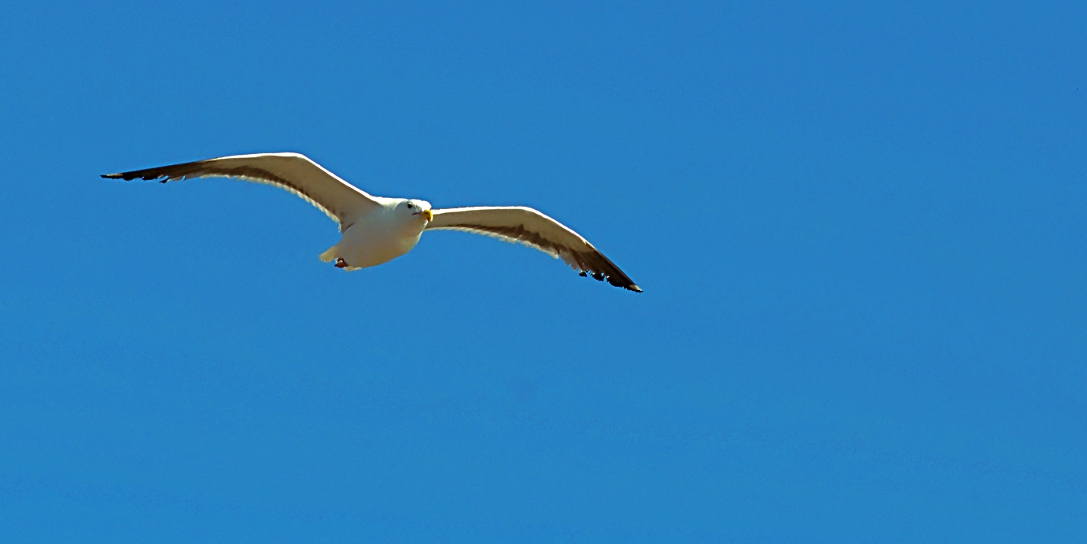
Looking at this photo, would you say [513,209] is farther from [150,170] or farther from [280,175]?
[150,170]

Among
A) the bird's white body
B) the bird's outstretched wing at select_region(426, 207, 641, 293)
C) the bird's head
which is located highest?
the bird's outstretched wing at select_region(426, 207, 641, 293)

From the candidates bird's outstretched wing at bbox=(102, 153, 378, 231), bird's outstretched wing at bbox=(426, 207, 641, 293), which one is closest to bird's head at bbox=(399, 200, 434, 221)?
bird's outstretched wing at bbox=(102, 153, 378, 231)

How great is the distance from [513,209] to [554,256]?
139 cm

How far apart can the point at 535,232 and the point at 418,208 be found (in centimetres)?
292

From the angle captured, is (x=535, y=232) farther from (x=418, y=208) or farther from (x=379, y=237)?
(x=379, y=237)

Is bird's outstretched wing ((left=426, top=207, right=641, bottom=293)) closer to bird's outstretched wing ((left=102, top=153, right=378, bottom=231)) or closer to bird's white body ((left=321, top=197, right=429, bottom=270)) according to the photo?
bird's white body ((left=321, top=197, right=429, bottom=270))

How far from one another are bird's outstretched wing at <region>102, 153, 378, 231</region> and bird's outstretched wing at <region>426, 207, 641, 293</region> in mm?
1369

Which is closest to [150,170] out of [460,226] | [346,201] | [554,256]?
[346,201]

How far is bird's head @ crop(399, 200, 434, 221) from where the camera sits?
15922 millimetres

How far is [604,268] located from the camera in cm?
1897

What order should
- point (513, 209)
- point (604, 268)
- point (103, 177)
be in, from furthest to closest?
point (604, 268), point (513, 209), point (103, 177)

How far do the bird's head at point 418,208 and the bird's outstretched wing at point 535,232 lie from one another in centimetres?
116

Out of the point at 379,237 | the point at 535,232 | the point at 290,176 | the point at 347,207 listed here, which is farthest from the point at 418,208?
the point at 535,232

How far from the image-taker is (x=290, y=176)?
16.3m
